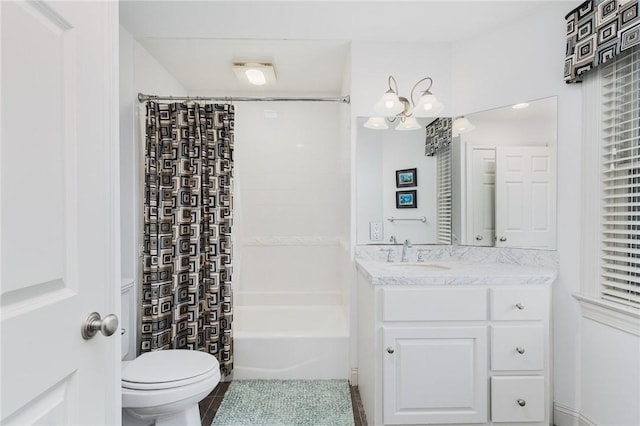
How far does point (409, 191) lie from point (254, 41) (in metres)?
1.45

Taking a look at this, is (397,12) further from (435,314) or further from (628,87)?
(435,314)

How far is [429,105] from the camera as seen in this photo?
7.33 feet

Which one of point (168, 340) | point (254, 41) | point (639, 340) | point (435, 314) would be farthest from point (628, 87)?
point (168, 340)

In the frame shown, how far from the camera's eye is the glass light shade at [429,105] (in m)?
2.23

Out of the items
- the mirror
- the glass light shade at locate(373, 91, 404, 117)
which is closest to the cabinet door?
the mirror

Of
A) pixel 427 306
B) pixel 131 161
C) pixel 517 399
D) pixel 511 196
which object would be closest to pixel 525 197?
pixel 511 196

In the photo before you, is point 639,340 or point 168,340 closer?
point 639,340

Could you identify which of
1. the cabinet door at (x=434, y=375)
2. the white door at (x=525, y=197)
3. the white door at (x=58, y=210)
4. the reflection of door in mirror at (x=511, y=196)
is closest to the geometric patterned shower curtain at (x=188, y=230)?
the cabinet door at (x=434, y=375)

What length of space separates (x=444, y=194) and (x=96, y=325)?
7.04 feet

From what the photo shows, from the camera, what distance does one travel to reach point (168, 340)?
2248mm

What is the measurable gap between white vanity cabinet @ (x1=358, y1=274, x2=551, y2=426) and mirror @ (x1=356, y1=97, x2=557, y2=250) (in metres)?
0.56

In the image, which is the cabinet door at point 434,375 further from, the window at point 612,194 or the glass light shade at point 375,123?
the glass light shade at point 375,123

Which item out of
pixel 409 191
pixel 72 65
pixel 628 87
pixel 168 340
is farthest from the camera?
pixel 409 191

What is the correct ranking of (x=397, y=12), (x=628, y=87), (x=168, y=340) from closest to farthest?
(x=628, y=87) < (x=397, y=12) < (x=168, y=340)
